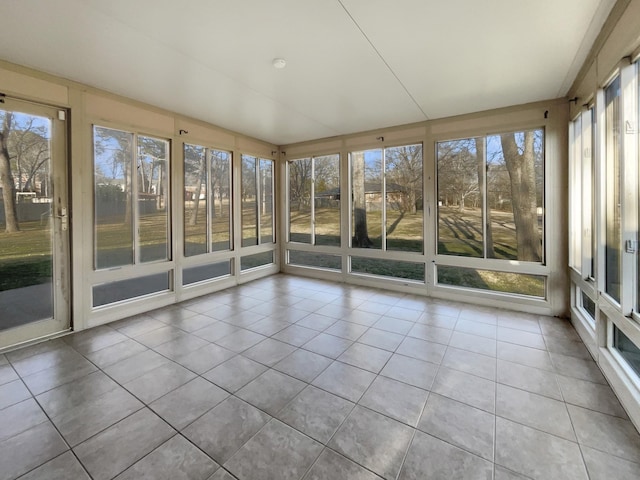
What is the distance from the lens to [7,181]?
2963 millimetres

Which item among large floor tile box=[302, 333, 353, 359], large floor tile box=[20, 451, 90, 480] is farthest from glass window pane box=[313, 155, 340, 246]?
large floor tile box=[20, 451, 90, 480]

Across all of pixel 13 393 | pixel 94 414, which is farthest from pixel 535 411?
pixel 13 393

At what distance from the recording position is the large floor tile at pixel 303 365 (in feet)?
8.15

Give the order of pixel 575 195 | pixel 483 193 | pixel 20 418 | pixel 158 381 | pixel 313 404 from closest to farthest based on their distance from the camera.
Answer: pixel 20 418, pixel 313 404, pixel 158 381, pixel 575 195, pixel 483 193

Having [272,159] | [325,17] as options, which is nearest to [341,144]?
[272,159]

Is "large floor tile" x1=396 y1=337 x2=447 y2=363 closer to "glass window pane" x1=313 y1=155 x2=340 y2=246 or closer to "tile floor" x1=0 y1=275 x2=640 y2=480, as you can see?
"tile floor" x1=0 y1=275 x2=640 y2=480

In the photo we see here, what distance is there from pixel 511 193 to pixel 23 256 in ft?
20.4

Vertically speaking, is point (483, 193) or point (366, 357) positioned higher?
point (483, 193)

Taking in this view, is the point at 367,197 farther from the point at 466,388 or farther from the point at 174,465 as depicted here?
the point at 174,465

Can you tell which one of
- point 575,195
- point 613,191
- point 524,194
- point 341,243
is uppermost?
point 524,194

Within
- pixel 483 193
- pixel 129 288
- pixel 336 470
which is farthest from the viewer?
pixel 483 193

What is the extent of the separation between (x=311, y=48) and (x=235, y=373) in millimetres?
3032

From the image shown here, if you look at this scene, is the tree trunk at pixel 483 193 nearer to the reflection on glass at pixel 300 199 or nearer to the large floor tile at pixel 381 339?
the large floor tile at pixel 381 339

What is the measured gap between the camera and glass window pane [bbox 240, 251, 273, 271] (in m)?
5.70
